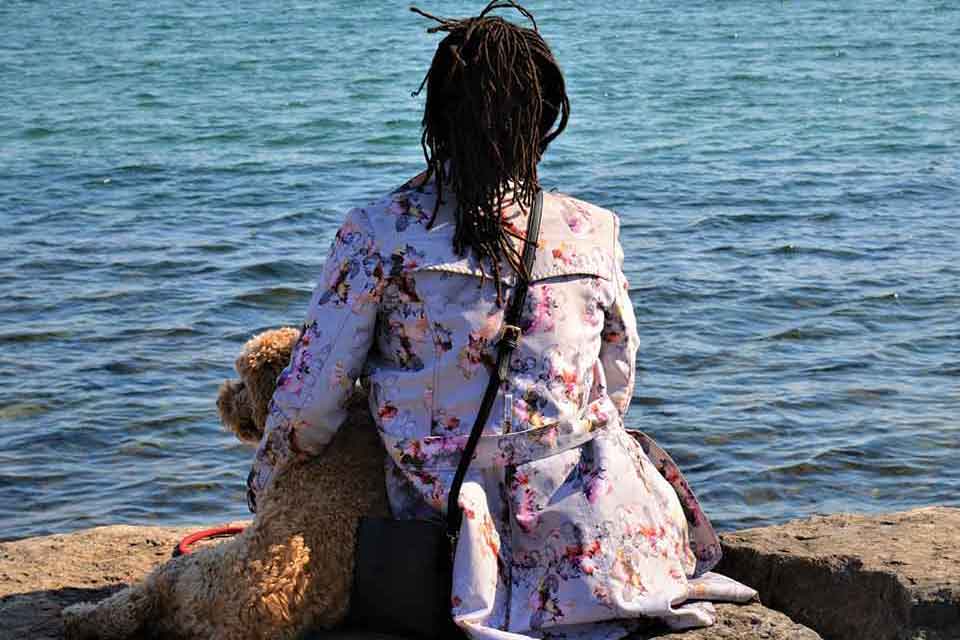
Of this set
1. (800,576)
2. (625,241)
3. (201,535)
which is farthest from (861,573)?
(625,241)

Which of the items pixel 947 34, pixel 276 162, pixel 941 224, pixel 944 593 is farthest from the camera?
pixel 947 34

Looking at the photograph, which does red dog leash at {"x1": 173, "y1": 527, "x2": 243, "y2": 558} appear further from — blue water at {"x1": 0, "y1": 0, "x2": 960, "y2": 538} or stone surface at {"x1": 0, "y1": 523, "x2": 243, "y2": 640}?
blue water at {"x1": 0, "y1": 0, "x2": 960, "y2": 538}

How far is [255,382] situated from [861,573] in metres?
1.81

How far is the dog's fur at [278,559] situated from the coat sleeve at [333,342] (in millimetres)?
132

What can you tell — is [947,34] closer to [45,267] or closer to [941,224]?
[941,224]

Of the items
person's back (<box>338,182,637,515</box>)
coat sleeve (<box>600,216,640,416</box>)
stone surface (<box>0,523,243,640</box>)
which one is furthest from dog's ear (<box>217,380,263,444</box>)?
coat sleeve (<box>600,216,640,416</box>)

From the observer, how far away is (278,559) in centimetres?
336

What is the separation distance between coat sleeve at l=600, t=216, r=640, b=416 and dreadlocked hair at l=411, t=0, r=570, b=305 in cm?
32

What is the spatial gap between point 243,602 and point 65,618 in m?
0.83

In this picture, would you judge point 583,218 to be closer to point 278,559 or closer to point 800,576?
point 278,559

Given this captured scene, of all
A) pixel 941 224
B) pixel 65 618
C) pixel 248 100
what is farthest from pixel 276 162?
pixel 65 618

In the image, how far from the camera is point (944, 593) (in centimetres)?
371

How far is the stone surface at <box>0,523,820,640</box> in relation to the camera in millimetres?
3592

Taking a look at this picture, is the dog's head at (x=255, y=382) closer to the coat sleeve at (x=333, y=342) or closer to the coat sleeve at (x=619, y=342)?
the coat sleeve at (x=333, y=342)
